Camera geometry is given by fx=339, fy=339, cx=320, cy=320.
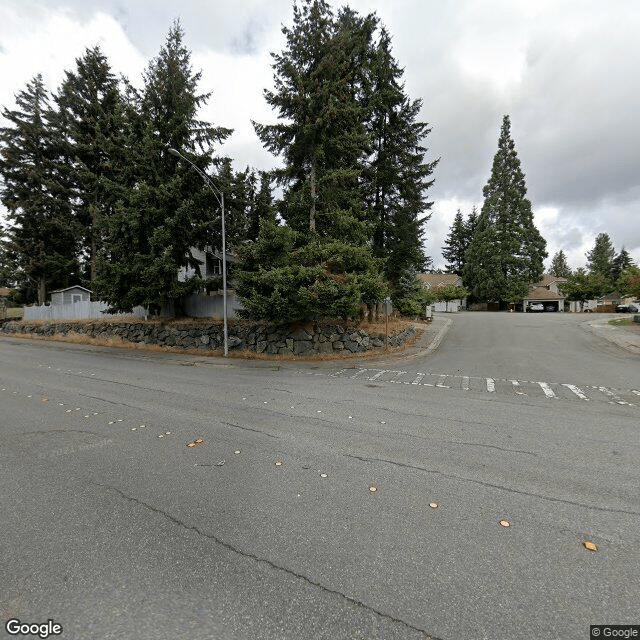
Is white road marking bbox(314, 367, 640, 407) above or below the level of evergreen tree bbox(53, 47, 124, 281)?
below

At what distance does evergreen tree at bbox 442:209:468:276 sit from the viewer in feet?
209

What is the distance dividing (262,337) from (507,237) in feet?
137

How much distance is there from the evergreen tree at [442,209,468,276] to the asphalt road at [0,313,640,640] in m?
62.4

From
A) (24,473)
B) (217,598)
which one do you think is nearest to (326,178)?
(24,473)

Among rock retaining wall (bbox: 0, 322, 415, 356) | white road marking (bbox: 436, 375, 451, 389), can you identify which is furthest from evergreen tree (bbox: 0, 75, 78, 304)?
white road marking (bbox: 436, 375, 451, 389)

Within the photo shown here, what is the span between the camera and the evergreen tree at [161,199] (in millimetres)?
15029

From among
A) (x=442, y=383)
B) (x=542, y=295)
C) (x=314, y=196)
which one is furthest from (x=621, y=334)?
(x=542, y=295)

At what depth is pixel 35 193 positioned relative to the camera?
87.2 ft

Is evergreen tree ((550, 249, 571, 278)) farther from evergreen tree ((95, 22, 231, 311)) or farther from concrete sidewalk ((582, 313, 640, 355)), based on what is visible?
evergreen tree ((95, 22, 231, 311))

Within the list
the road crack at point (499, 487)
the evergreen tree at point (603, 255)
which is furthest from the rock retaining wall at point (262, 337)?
the evergreen tree at point (603, 255)

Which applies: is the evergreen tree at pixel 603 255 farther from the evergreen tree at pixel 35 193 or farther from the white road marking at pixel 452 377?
the evergreen tree at pixel 35 193

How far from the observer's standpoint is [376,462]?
428 cm

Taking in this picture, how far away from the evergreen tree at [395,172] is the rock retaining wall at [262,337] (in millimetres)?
4734

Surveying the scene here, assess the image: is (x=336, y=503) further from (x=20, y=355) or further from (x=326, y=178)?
(x=20, y=355)
